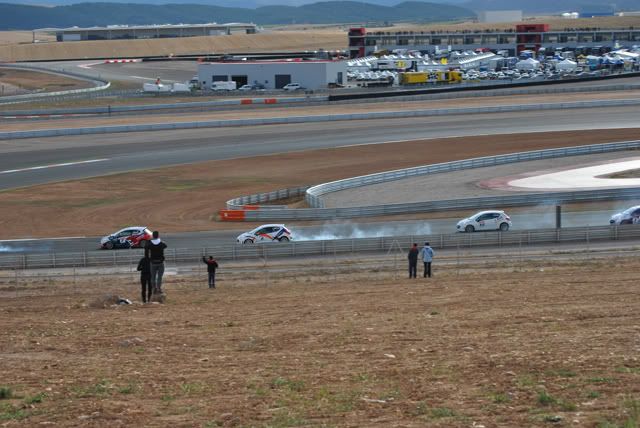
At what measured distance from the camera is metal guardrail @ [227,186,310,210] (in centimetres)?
4287

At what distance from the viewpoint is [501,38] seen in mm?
158500

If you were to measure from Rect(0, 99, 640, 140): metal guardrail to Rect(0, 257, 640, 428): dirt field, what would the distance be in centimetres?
5410

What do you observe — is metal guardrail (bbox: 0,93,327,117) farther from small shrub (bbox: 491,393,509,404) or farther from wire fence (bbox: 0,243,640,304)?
small shrub (bbox: 491,393,509,404)

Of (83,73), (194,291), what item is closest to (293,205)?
(194,291)

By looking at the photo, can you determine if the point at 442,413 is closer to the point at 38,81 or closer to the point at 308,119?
the point at 308,119

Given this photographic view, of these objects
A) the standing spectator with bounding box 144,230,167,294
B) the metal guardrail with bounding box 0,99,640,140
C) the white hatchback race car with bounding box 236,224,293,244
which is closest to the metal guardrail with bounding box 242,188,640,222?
the white hatchback race car with bounding box 236,224,293,244

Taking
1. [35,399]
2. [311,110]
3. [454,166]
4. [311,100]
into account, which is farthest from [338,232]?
[311,100]

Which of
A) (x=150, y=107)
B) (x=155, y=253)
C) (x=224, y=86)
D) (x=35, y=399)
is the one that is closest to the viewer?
(x=35, y=399)

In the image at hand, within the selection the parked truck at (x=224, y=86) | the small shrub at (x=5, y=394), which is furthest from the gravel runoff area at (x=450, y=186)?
the parked truck at (x=224, y=86)

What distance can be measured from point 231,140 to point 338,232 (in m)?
31.8

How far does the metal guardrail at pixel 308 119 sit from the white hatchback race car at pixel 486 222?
133ft

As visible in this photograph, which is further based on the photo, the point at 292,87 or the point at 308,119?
the point at 292,87

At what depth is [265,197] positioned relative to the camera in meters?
45.2

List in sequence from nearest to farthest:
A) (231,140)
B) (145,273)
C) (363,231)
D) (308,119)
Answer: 1. (145,273)
2. (363,231)
3. (231,140)
4. (308,119)
